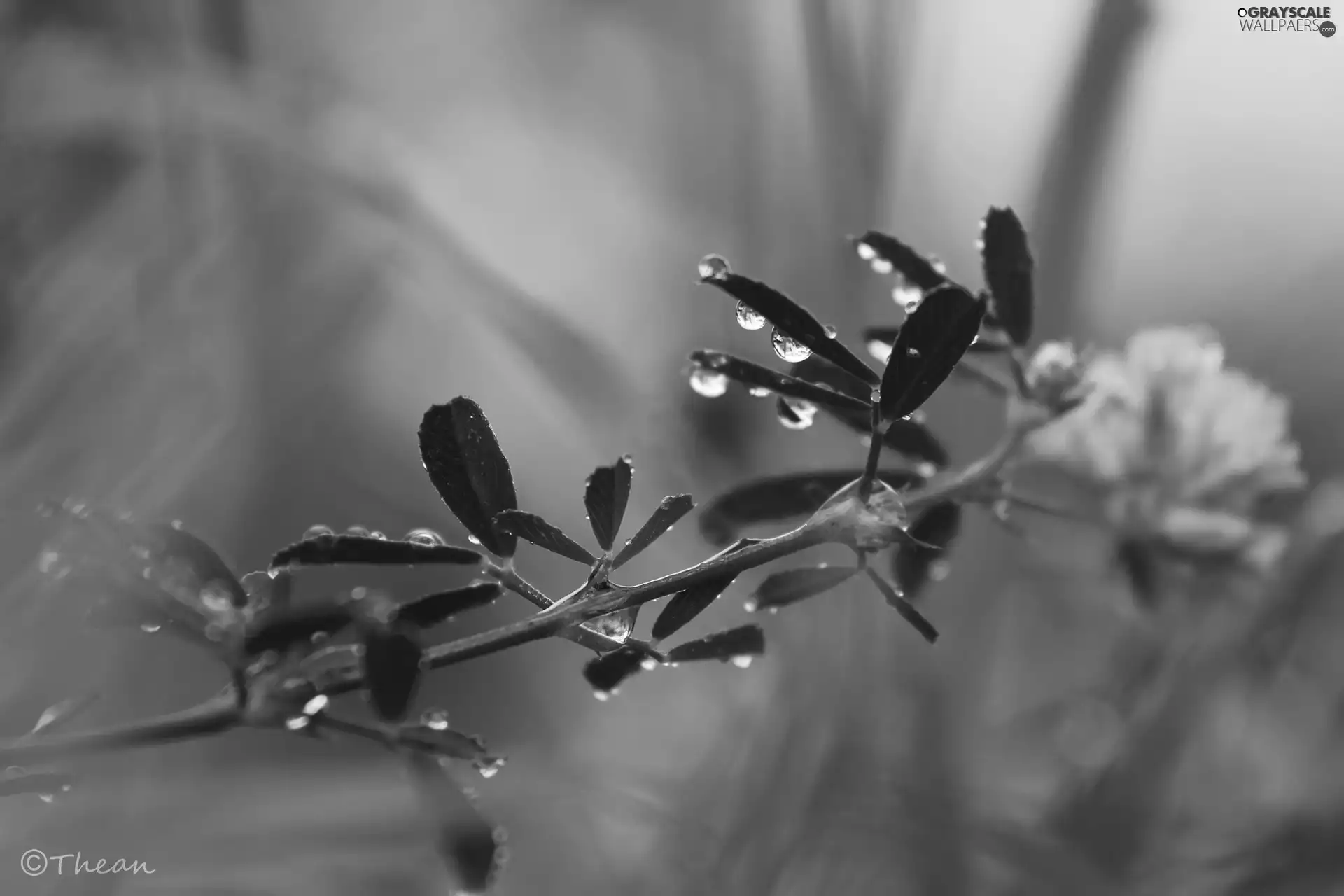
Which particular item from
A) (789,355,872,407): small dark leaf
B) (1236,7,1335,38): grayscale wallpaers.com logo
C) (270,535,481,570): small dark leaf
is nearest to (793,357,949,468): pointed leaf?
(789,355,872,407): small dark leaf

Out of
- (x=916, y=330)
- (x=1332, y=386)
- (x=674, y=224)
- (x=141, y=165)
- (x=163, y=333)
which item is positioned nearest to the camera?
(x=916, y=330)

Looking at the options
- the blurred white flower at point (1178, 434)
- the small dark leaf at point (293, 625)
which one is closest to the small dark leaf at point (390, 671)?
the small dark leaf at point (293, 625)

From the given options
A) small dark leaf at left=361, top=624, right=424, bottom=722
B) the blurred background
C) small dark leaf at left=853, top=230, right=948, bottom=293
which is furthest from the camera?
the blurred background

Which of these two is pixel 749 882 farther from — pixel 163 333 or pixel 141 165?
pixel 141 165

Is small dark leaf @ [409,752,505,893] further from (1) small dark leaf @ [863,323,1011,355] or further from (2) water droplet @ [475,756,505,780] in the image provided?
(1) small dark leaf @ [863,323,1011,355]

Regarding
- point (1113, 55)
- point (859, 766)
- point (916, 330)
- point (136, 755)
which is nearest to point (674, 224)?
point (1113, 55)

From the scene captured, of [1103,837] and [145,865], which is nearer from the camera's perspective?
[145,865]

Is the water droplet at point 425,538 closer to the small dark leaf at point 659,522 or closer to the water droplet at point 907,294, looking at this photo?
the small dark leaf at point 659,522

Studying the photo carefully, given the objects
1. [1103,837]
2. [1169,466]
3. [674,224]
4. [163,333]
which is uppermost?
[674,224]
